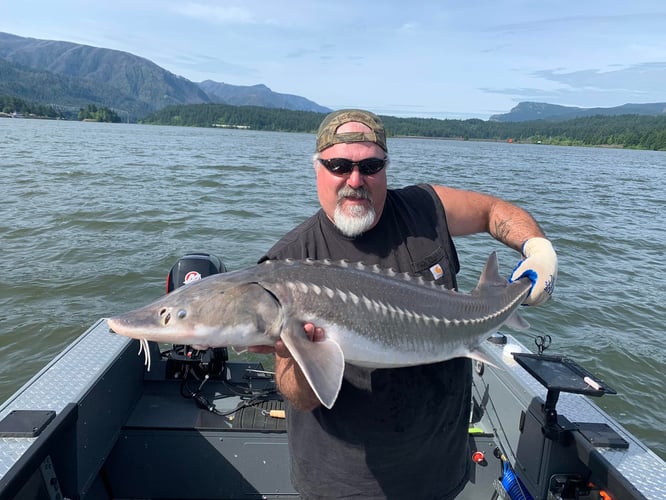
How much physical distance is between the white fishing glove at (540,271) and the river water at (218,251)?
445 centimetres

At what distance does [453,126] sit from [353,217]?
124278 mm

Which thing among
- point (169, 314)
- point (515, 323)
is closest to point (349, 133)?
point (169, 314)

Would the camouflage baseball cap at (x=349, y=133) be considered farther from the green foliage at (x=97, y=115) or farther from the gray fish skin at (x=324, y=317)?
the green foliage at (x=97, y=115)

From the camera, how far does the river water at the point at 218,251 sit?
7.14 metres

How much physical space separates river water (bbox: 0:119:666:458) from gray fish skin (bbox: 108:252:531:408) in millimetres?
5023

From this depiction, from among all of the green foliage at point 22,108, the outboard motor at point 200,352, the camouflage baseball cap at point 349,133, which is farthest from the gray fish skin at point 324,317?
the green foliage at point 22,108

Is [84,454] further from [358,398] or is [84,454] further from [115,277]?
[115,277]

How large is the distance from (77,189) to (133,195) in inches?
80.8

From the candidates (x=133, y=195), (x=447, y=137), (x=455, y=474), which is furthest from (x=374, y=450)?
(x=447, y=137)

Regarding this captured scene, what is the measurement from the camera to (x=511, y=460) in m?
3.37

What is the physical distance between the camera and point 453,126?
392 feet

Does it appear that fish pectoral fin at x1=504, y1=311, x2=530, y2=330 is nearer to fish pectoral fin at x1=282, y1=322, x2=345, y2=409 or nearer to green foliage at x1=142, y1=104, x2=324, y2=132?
fish pectoral fin at x1=282, y1=322, x2=345, y2=409

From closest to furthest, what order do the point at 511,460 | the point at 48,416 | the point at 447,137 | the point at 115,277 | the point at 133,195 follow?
the point at 48,416
the point at 511,460
the point at 115,277
the point at 133,195
the point at 447,137

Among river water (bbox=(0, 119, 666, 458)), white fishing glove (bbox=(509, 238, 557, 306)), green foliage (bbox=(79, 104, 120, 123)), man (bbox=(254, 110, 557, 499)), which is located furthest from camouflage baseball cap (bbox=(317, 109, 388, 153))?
green foliage (bbox=(79, 104, 120, 123))
